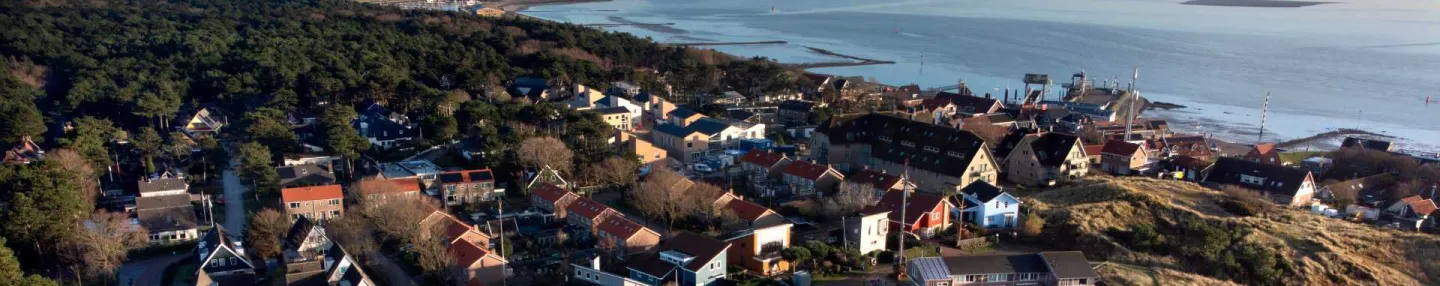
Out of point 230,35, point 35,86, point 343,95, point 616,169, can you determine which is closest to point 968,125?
point 616,169

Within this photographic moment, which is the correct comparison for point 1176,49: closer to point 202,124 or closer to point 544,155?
point 544,155

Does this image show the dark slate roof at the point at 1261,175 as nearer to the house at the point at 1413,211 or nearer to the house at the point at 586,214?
the house at the point at 1413,211

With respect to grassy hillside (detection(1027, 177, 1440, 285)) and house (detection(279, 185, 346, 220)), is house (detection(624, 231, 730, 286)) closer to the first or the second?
grassy hillside (detection(1027, 177, 1440, 285))

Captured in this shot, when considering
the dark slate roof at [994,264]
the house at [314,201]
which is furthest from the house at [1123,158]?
the house at [314,201]

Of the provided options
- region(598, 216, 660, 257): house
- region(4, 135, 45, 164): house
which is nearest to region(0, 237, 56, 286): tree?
region(598, 216, 660, 257): house

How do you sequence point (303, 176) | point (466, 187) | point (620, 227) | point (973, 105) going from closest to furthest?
point (620, 227) < point (466, 187) < point (303, 176) < point (973, 105)

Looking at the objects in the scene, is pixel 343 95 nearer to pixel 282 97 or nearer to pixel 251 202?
pixel 282 97

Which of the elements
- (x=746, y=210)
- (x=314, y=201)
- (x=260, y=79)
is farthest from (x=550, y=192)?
(x=260, y=79)
